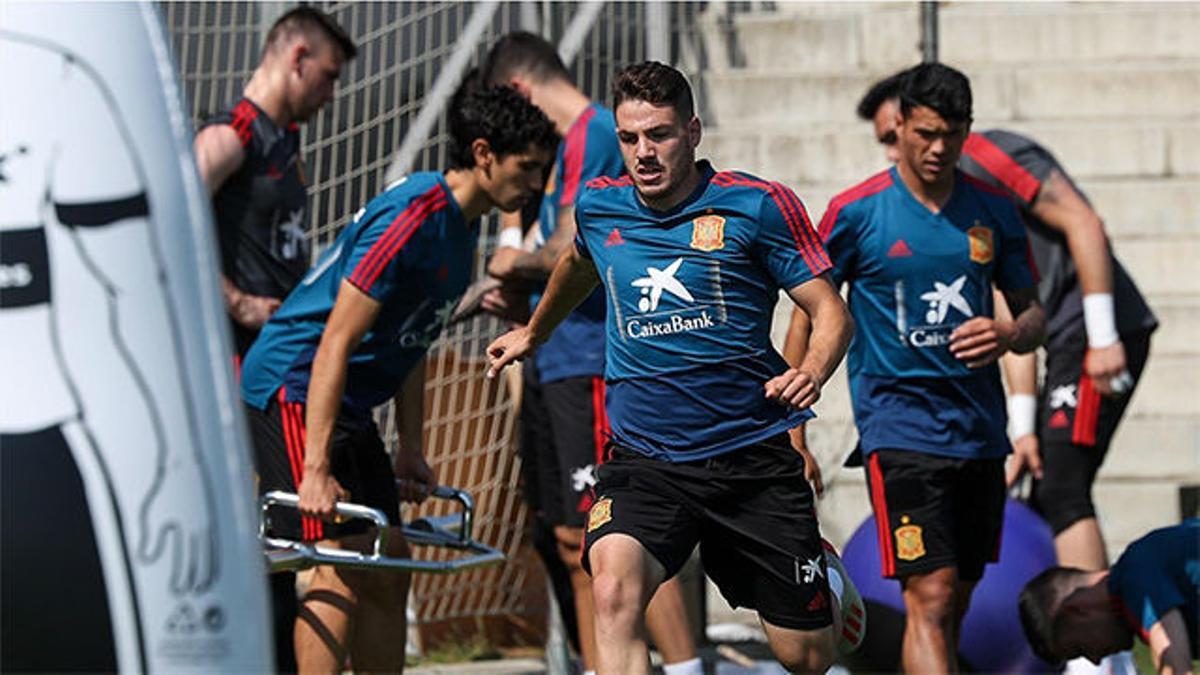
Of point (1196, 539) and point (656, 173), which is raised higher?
point (656, 173)

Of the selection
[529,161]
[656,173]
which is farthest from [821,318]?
[529,161]

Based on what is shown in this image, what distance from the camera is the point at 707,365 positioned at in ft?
17.8

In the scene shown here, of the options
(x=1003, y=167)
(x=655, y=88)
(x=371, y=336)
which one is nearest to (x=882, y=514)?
(x=1003, y=167)

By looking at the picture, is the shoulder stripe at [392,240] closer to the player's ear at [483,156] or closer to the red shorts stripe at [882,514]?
the player's ear at [483,156]

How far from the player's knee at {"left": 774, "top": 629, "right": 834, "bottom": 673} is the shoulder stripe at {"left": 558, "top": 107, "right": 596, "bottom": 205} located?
6.75 feet

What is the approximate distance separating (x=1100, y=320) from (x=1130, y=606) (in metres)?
1.64

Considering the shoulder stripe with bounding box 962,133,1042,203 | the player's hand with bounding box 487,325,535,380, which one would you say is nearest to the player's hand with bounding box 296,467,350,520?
the player's hand with bounding box 487,325,535,380

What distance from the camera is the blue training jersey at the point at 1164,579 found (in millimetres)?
6008

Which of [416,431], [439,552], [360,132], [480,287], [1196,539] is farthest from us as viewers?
[360,132]

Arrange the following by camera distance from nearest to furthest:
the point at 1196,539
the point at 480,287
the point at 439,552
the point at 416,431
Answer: the point at 1196,539, the point at 416,431, the point at 480,287, the point at 439,552

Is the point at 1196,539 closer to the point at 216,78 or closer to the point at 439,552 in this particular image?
the point at 439,552

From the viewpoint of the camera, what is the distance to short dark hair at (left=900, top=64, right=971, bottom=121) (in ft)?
21.8

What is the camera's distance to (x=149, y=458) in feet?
9.60

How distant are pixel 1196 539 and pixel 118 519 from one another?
13.0 ft
